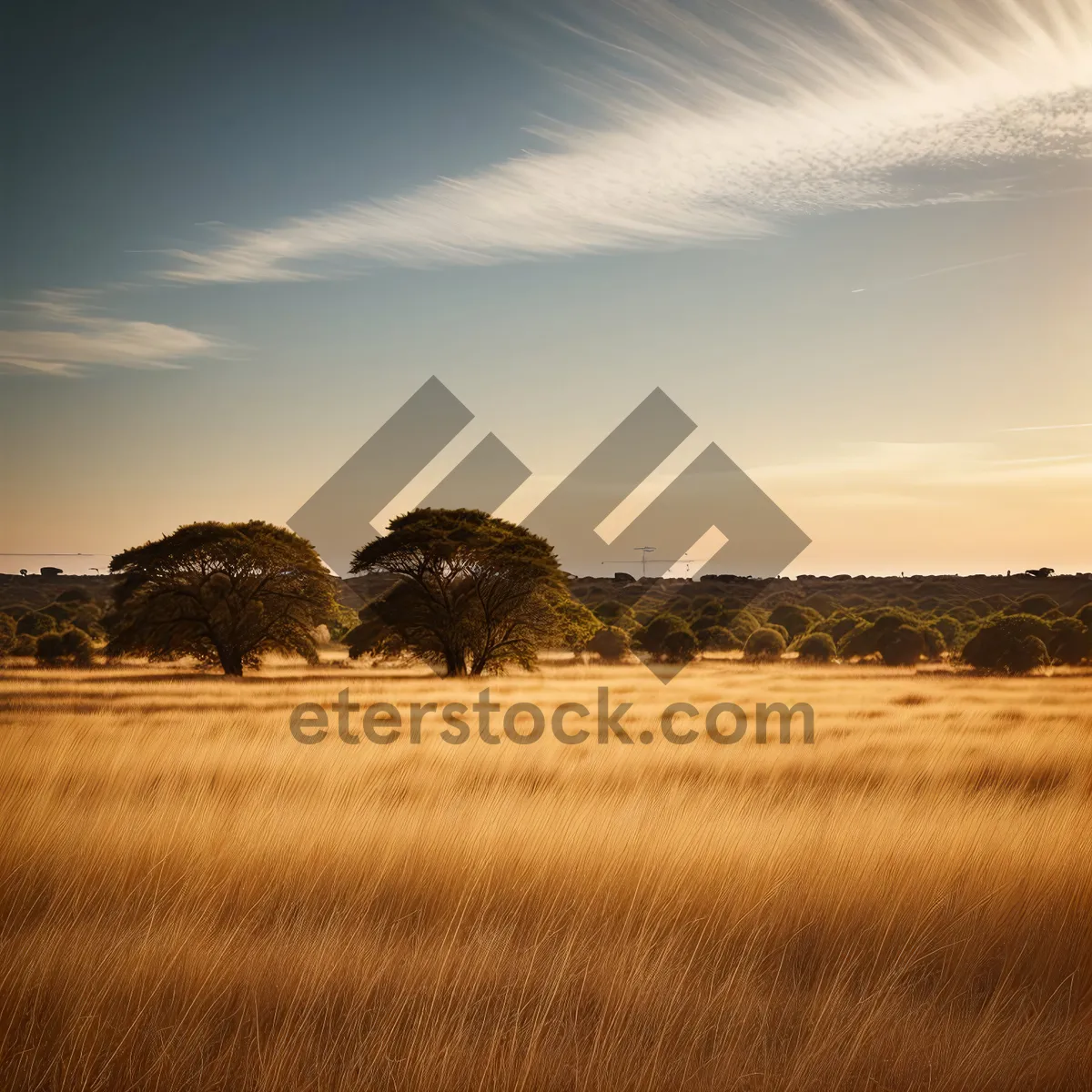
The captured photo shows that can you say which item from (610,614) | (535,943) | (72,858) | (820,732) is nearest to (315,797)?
(72,858)

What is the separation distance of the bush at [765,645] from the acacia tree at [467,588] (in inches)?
647

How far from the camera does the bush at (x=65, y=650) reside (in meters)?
36.8

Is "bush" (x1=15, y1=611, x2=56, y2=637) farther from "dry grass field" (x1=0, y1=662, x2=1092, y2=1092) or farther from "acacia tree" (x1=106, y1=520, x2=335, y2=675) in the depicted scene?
"dry grass field" (x1=0, y1=662, x2=1092, y2=1092)

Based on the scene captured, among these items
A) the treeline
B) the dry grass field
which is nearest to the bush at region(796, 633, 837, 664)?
the treeline

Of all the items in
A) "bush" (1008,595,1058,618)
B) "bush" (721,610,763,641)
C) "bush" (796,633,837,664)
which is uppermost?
"bush" (1008,595,1058,618)

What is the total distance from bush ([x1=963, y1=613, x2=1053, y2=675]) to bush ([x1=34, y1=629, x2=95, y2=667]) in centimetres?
3672

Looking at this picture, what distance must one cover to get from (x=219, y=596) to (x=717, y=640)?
28.4 meters

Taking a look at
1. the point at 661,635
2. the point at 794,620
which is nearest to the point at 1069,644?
the point at 661,635

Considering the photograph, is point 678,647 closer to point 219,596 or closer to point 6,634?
point 219,596

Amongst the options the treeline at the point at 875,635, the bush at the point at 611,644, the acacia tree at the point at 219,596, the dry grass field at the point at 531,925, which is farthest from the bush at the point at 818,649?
the dry grass field at the point at 531,925

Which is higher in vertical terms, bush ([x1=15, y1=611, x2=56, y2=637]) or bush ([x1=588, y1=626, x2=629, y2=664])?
bush ([x1=15, y1=611, x2=56, y2=637])

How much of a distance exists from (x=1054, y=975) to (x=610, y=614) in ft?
173

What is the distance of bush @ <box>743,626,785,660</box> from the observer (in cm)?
4469

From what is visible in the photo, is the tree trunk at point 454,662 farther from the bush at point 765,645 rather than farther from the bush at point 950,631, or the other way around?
the bush at point 950,631
